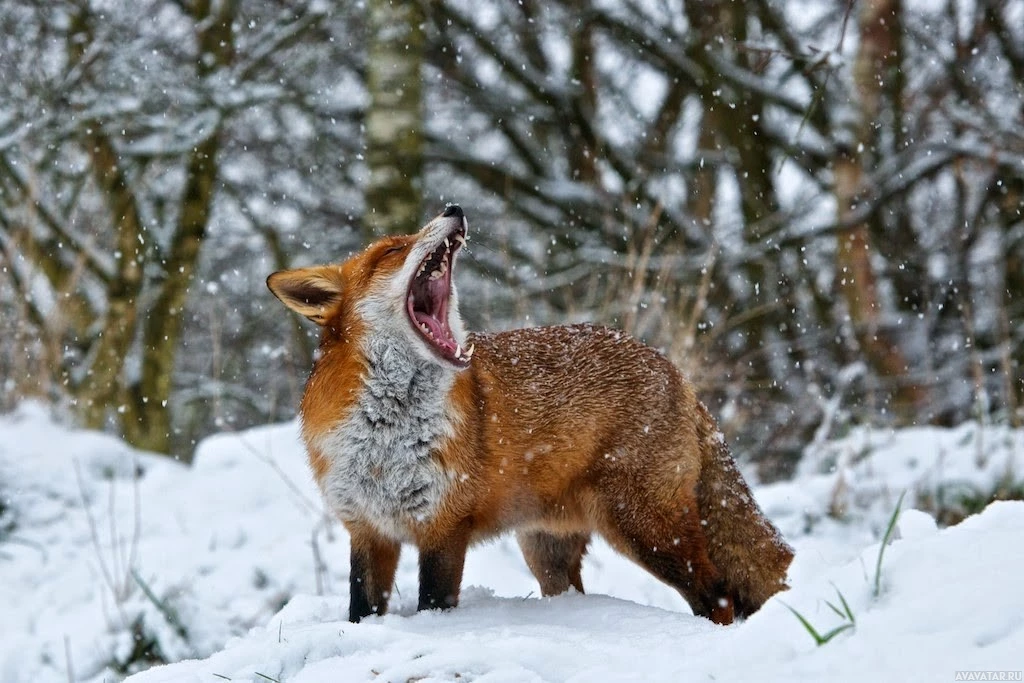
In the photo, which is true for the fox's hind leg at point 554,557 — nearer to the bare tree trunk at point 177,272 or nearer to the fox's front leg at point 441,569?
the fox's front leg at point 441,569

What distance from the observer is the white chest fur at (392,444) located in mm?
3406

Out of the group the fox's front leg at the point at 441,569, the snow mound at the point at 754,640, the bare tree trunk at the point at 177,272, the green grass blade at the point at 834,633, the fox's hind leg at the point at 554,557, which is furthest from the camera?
the bare tree trunk at the point at 177,272

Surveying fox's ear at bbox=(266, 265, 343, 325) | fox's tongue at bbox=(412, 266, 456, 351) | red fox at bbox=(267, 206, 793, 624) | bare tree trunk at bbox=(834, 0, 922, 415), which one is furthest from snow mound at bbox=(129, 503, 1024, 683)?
bare tree trunk at bbox=(834, 0, 922, 415)

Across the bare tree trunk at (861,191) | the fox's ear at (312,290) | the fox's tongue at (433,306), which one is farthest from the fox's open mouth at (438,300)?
the bare tree trunk at (861,191)

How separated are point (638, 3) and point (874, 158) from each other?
10.7 ft

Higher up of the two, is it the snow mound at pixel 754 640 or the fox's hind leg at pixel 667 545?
the fox's hind leg at pixel 667 545

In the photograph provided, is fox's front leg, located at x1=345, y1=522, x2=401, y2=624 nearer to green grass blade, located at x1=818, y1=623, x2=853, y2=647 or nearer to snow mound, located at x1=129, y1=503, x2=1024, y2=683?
snow mound, located at x1=129, y1=503, x2=1024, y2=683

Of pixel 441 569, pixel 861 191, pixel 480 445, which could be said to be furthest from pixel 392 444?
pixel 861 191

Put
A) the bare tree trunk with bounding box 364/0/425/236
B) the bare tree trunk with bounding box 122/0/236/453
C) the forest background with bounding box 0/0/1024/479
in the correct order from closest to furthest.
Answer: the bare tree trunk with bounding box 364/0/425/236 → the forest background with bounding box 0/0/1024/479 → the bare tree trunk with bounding box 122/0/236/453

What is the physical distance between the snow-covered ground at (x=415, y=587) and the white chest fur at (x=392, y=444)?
1.29 ft

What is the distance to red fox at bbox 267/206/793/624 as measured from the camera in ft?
11.3

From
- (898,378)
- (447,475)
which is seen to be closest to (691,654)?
(447,475)

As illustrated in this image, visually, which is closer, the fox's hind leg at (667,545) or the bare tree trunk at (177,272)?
the fox's hind leg at (667,545)

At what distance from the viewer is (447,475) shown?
3.42 metres
